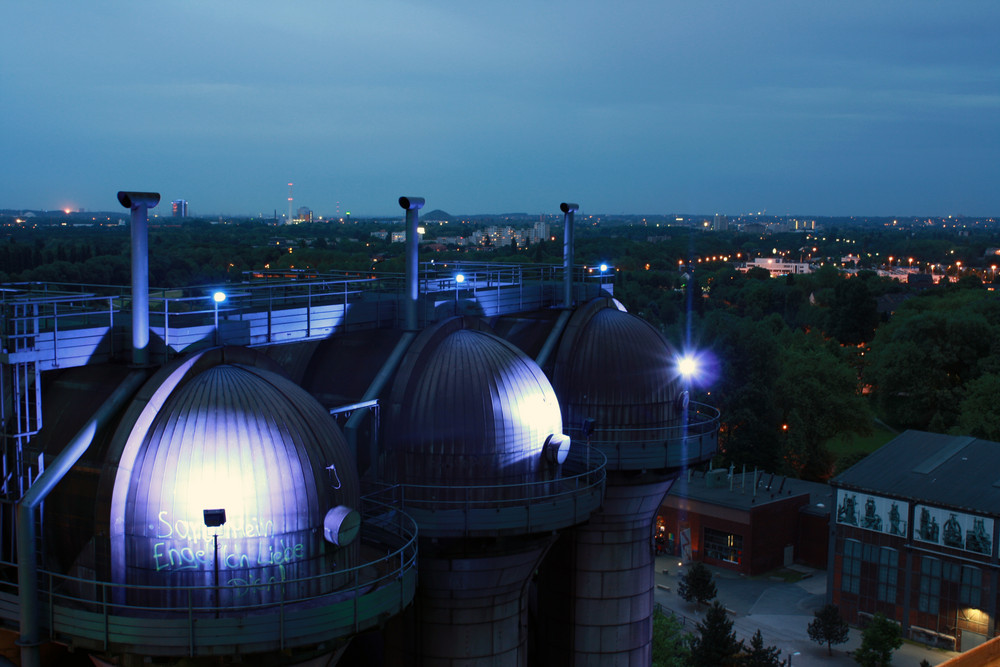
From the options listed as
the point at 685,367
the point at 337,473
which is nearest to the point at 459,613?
the point at 337,473

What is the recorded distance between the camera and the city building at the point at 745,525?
59.1 m

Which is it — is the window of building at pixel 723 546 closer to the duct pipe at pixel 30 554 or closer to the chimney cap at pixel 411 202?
the chimney cap at pixel 411 202

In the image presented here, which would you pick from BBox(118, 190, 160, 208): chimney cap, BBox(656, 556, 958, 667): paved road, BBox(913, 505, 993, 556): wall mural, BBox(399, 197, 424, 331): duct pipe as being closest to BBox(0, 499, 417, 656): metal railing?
BBox(118, 190, 160, 208): chimney cap

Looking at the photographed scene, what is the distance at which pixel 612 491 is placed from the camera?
27.9 m

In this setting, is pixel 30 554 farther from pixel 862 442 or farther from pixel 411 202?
pixel 862 442

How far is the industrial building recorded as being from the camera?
15.2 metres

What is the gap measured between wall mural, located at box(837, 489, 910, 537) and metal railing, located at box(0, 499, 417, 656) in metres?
38.2

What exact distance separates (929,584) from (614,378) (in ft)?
93.4

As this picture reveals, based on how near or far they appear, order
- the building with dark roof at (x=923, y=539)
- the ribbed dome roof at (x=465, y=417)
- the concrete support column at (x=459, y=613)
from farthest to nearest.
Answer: the building with dark roof at (x=923, y=539)
the concrete support column at (x=459, y=613)
the ribbed dome roof at (x=465, y=417)

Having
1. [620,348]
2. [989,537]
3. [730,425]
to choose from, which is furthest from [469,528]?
[730,425]

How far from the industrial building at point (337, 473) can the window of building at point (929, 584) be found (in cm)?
2139

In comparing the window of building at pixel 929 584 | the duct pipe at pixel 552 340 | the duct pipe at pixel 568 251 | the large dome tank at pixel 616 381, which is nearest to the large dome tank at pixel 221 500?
the duct pipe at pixel 552 340

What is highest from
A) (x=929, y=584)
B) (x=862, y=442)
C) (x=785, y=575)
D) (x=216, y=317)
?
(x=216, y=317)

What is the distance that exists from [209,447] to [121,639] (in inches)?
121
